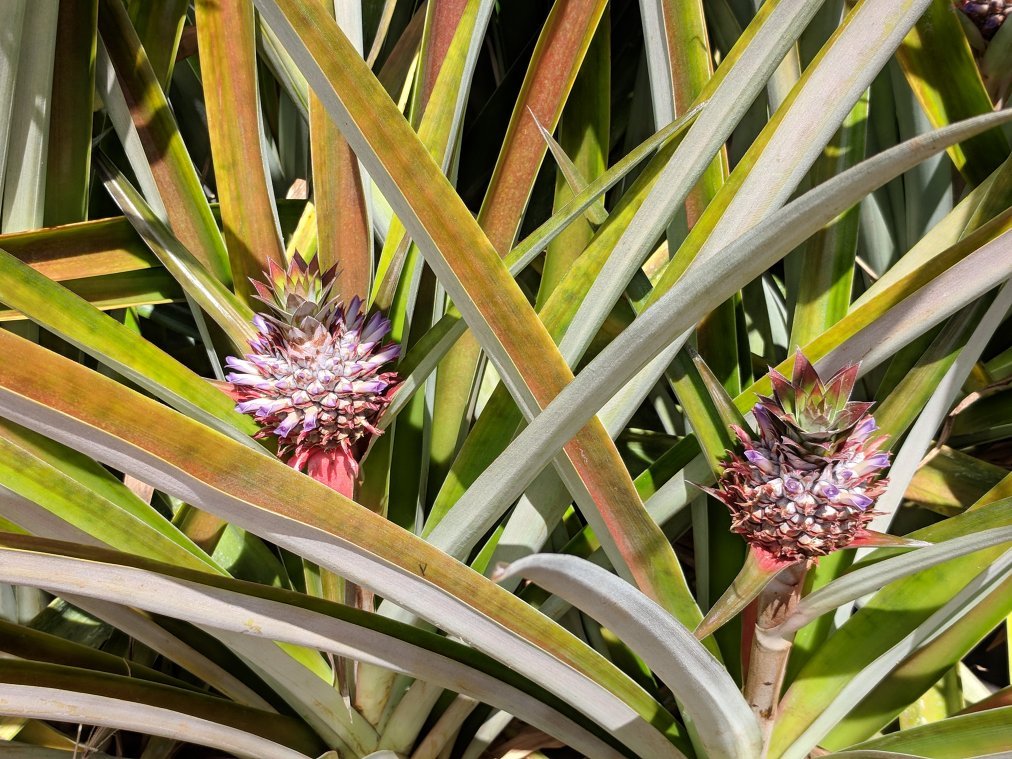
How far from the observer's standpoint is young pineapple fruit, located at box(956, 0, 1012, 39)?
2.94 ft

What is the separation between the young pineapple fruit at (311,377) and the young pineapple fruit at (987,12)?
2.68ft

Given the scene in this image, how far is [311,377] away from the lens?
0.59m

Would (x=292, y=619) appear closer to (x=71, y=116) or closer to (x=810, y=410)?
(x=810, y=410)

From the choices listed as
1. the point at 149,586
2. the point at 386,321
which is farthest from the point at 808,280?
the point at 149,586

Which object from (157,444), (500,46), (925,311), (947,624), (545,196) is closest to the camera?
(157,444)

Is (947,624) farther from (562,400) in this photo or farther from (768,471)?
Answer: (562,400)

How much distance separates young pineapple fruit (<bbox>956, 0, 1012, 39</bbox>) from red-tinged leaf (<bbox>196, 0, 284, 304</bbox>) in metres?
0.83

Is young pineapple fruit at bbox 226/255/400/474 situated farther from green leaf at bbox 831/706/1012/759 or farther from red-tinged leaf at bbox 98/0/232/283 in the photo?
green leaf at bbox 831/706/1012/759

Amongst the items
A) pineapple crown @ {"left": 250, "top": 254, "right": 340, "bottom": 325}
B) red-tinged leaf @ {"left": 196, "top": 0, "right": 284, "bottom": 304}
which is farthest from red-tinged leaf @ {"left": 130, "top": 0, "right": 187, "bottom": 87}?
pineapple crown @ {"left": 250, "top": 254, "right": 340, "bottom": 325}

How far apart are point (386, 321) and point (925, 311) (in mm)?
420

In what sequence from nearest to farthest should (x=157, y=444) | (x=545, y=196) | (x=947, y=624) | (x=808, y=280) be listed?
(x=157, y=444)
(x=947, y=624)
(x=808, y=280)
(x=545, y=196)

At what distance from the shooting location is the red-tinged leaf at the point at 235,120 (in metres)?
0.77

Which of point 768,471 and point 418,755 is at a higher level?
point 768,471

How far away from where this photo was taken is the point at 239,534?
0.86 m
